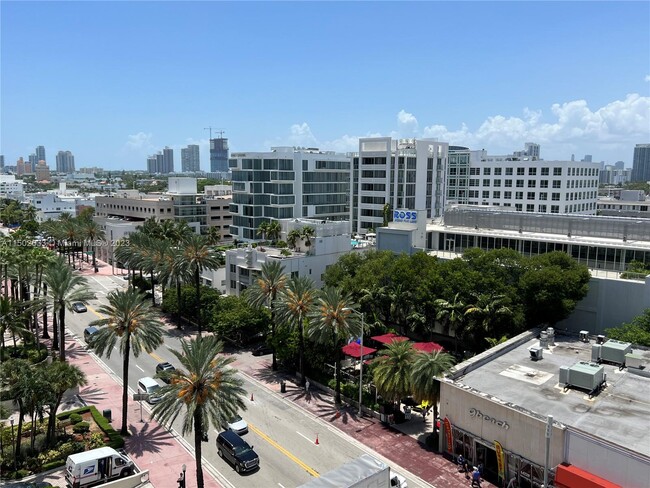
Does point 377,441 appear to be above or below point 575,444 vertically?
below

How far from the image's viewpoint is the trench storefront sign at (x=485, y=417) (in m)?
31.8

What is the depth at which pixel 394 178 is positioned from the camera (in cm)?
11906

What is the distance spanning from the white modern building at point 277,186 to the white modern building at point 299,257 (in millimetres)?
43342

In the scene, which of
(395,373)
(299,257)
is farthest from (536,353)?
(299,257)

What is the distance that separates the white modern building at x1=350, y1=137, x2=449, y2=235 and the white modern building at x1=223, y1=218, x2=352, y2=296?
1679 inches

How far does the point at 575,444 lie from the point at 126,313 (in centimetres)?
3184

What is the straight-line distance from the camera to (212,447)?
3806 cm

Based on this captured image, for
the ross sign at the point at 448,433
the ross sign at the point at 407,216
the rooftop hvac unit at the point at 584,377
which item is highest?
the ross sign at the point at 407,216

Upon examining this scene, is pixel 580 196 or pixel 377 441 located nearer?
pixel 377 441

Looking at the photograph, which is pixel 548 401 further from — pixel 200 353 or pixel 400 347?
pixel 200 353

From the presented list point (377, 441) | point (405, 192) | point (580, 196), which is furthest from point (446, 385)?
point (580, 196)

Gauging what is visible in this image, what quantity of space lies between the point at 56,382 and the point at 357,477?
22.4 m

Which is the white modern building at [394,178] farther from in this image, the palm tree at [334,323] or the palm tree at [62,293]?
the palm tree at [62,293]


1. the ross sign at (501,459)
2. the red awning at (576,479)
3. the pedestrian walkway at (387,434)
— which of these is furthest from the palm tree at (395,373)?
the red awning at (576,479)
